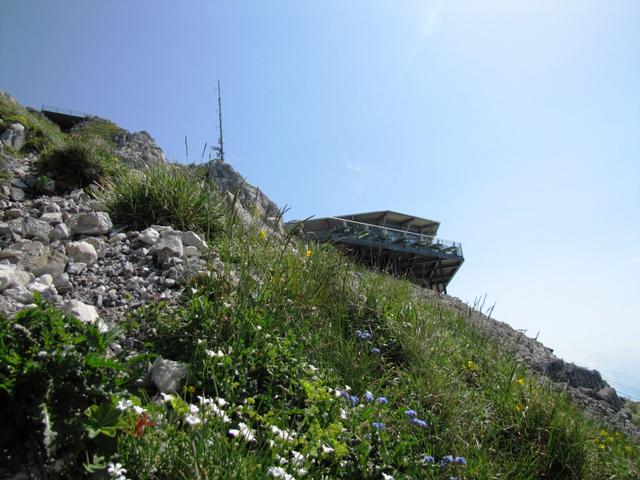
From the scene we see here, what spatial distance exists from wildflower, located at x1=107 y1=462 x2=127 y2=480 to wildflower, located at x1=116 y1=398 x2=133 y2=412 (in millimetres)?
183

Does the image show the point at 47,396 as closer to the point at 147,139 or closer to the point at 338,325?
the point at 338,325

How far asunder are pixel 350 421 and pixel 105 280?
2.19m

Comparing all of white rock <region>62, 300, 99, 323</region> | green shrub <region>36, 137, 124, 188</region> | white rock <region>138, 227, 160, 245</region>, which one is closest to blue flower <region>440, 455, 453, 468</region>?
white rock <region>62, 300, 99, 323</region>

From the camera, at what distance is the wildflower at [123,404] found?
146 cm

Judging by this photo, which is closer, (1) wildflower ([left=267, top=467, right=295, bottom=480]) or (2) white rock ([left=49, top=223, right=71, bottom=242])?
(1) wildflower ([left=267, top=467, right=295, bottom=480])

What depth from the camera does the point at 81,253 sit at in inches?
126

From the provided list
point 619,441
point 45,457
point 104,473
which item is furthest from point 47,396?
point 619,441

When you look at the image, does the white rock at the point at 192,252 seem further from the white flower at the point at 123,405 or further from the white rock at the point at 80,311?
the white flower at the point at 123,405

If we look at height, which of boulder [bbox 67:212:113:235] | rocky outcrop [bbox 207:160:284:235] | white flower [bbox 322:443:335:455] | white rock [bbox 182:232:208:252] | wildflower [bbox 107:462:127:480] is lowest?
wildflower [bbox 107:462:127:480]

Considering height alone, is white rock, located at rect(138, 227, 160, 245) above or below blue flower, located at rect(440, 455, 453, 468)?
above

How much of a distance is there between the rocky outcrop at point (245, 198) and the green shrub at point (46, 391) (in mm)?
1987

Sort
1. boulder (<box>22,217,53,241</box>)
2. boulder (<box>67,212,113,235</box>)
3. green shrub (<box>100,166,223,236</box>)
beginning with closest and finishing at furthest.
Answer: boulder (<box>22,217,53,241</box>) → boulder (<box>67,212,113,235</box>) → green shrub (<box>100,166,223,236</box>)

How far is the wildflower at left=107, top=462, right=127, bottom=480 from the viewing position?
130 cm

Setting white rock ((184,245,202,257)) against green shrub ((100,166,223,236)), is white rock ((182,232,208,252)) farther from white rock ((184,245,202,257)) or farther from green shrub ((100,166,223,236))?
green shrub ((100,166,223,236))
